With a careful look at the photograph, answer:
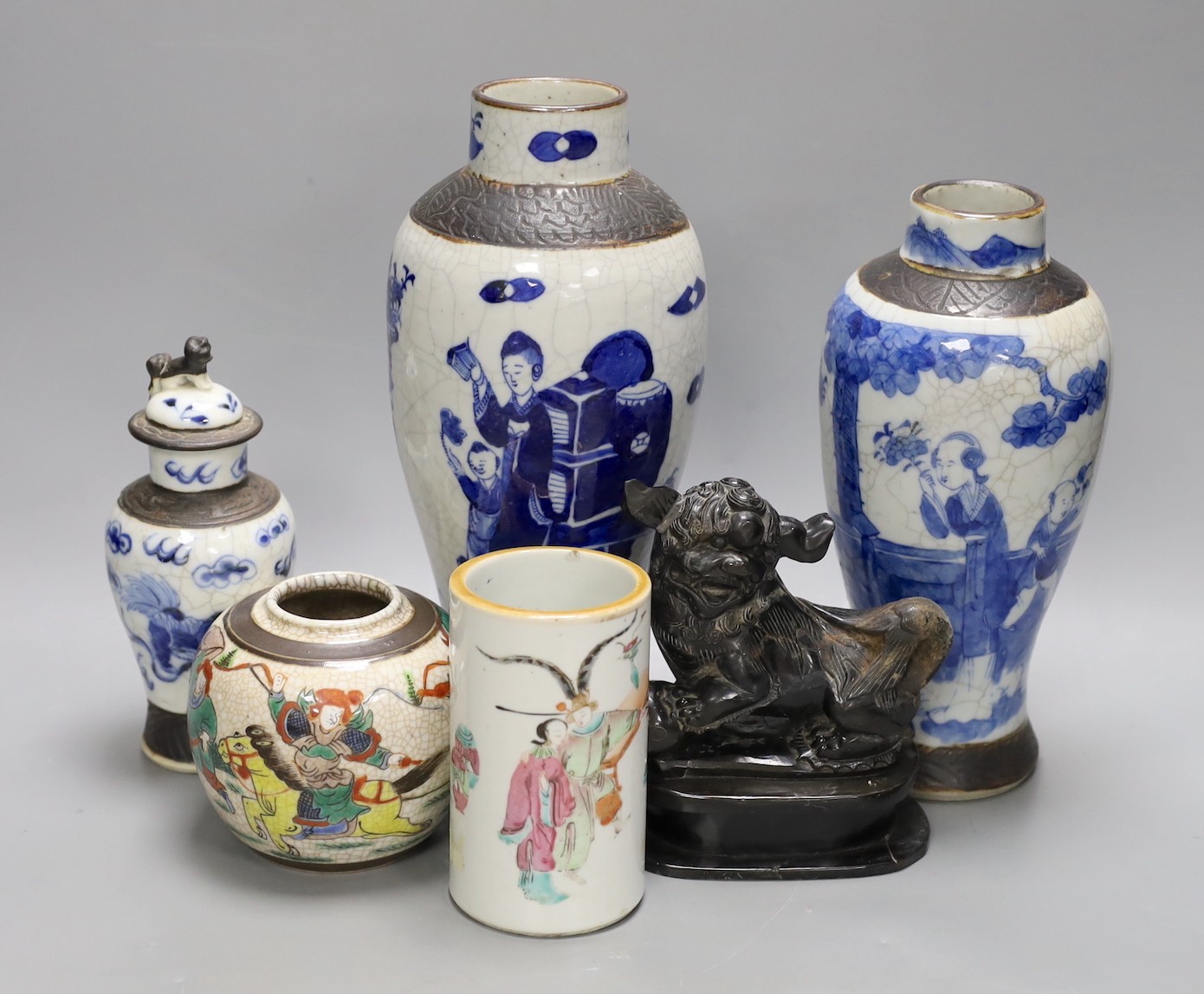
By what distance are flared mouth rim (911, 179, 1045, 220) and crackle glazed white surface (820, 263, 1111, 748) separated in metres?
0.15

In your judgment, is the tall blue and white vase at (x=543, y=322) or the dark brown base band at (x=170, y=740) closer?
the tall blue and white vase at (x=543, y=322)

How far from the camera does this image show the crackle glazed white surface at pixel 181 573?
2912 millimetres

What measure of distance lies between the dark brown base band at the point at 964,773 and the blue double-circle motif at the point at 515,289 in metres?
0.95

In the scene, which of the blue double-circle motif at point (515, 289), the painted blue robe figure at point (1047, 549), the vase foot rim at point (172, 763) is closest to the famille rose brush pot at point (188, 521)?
the vase foot rim at point (172, 763)

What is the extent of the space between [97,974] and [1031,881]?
129cm

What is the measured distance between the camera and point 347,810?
8.59 ft

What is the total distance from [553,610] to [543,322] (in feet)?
1.42

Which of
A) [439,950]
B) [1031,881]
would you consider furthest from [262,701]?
[1031,881]

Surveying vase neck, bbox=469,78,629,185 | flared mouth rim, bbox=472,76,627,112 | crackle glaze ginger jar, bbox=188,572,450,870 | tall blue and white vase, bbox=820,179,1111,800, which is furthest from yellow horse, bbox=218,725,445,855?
flared mouth rim, bbox=472,76,627,112

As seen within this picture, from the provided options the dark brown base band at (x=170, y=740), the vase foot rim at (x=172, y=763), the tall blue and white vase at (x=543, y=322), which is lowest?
the vase foot rim at (x=172, y=763)

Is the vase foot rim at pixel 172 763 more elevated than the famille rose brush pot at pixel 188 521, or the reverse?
the famille rose brush pot at pixel 188 521

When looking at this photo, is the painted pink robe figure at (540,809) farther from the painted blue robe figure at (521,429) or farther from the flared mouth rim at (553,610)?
the painted blue robe figure at (521,429)

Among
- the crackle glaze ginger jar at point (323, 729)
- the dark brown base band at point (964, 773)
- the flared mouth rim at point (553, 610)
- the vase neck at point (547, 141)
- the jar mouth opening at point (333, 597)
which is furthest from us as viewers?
the dark brown base band at point (964, 773)

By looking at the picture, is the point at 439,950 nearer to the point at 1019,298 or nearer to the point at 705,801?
the point at 705,801
